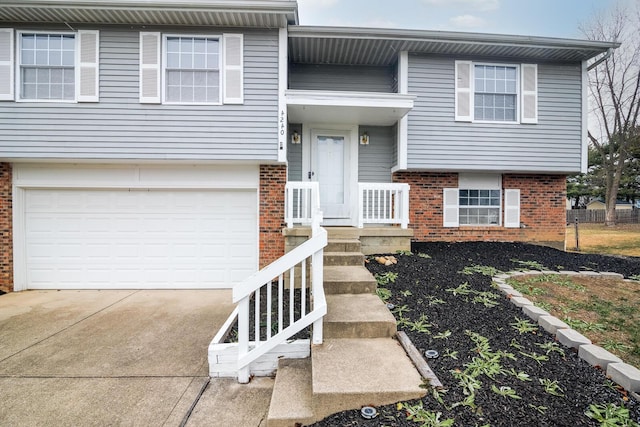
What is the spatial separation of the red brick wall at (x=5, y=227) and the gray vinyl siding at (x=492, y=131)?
26.4 ft

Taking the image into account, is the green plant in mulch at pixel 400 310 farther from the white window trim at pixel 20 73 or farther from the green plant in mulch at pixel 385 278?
the white window trim at pixel 20 73

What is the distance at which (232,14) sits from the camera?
17.3 ft

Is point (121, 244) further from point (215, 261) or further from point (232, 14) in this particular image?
point (232, 14)

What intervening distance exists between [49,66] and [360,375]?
730 cm

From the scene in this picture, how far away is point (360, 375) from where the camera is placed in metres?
2.22

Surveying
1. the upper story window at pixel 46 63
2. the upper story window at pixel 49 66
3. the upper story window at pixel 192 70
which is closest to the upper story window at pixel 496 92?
the upper story window at pixel 192 70

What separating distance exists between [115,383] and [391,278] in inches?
132

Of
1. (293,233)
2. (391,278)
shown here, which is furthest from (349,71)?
(391,278)

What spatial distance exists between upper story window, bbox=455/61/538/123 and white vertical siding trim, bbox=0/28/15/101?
869 cm

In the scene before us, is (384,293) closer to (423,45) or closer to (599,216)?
(423,45)

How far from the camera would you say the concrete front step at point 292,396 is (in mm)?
2020

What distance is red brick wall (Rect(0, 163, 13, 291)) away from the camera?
5.77 metres

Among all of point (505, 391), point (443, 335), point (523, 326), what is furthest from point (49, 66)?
point (523, 326)

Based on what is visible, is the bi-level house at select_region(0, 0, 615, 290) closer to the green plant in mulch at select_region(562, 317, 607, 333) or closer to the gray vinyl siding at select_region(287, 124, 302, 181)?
the gray vinyl siding at select_region(287, 124, 302, 181)
